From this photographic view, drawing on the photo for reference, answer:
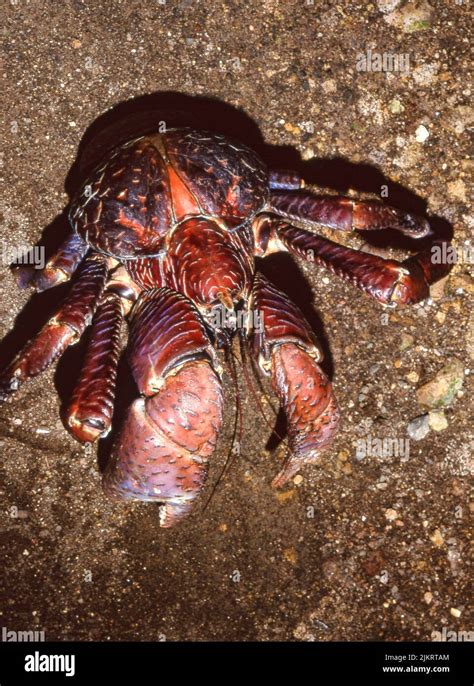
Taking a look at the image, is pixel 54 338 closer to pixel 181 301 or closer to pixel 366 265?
pixel 181 301

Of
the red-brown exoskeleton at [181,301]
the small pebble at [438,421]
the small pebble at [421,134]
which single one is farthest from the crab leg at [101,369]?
the small pebble at [421,134]

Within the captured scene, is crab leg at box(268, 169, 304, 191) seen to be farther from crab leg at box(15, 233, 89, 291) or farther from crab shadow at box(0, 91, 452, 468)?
crab leg at box(15, 233, 89, 291)

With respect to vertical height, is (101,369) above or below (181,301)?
below

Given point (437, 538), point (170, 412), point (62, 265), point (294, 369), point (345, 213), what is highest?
point (345, 213)

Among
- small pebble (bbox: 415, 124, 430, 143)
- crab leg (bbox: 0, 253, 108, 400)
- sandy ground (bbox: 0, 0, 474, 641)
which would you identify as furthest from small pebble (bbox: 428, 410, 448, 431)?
crab leg (bbox: 0, 253, 108, 400)

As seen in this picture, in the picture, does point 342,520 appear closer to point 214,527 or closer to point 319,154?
point 214,527

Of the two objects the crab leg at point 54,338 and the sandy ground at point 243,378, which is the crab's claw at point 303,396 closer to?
the sandy ground at point 243,378

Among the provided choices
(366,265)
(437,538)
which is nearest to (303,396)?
(366,265)
